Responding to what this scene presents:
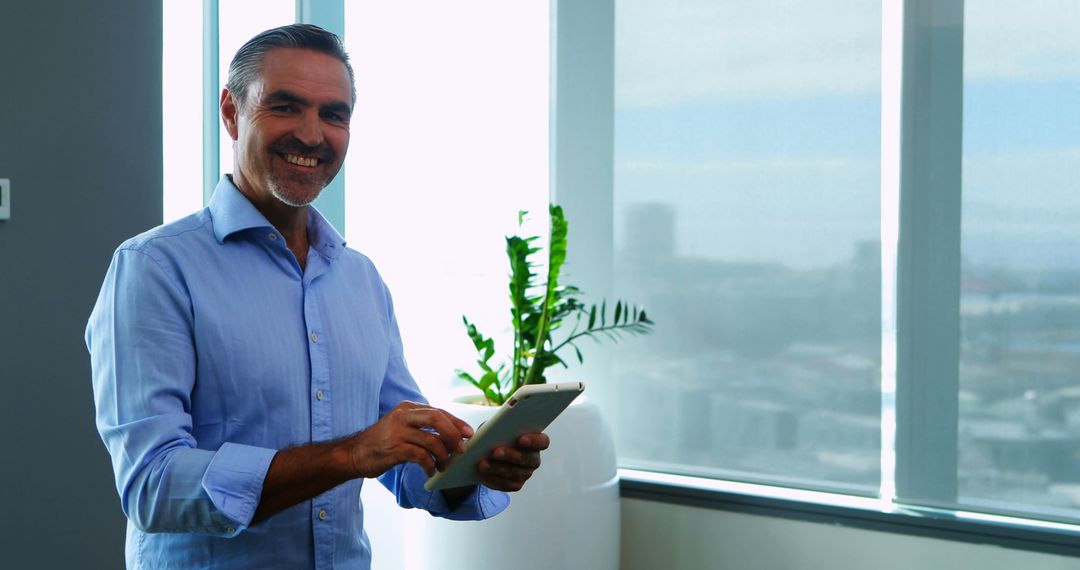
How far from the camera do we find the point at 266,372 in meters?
1.50

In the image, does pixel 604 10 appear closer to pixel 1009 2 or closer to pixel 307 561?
pixel 1009 2

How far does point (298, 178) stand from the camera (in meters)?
1.60

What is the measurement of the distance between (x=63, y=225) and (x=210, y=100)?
0.85m

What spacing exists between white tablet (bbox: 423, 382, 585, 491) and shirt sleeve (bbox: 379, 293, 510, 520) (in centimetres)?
14

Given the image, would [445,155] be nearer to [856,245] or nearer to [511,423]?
[856,245]

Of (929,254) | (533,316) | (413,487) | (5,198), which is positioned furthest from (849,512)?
(5,198)

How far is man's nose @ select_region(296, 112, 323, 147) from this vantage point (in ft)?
5.25

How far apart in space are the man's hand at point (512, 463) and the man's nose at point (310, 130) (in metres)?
0.59

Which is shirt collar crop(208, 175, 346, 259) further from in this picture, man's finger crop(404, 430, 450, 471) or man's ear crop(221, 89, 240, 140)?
man's finger crop(404, 430, 450, 471)

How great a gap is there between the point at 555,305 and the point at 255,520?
1485 mm

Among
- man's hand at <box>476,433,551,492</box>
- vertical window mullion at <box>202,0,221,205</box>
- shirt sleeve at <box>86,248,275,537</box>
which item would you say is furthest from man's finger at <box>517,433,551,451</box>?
vertical window mullion at <box>202,0,221,205</box>

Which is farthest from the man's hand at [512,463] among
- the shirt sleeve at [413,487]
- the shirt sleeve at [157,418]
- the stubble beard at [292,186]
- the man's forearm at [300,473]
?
the stubble beard at [292,186]

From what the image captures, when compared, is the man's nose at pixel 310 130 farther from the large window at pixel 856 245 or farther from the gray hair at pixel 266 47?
the large window at pixel 856 245

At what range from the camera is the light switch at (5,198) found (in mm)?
2330
